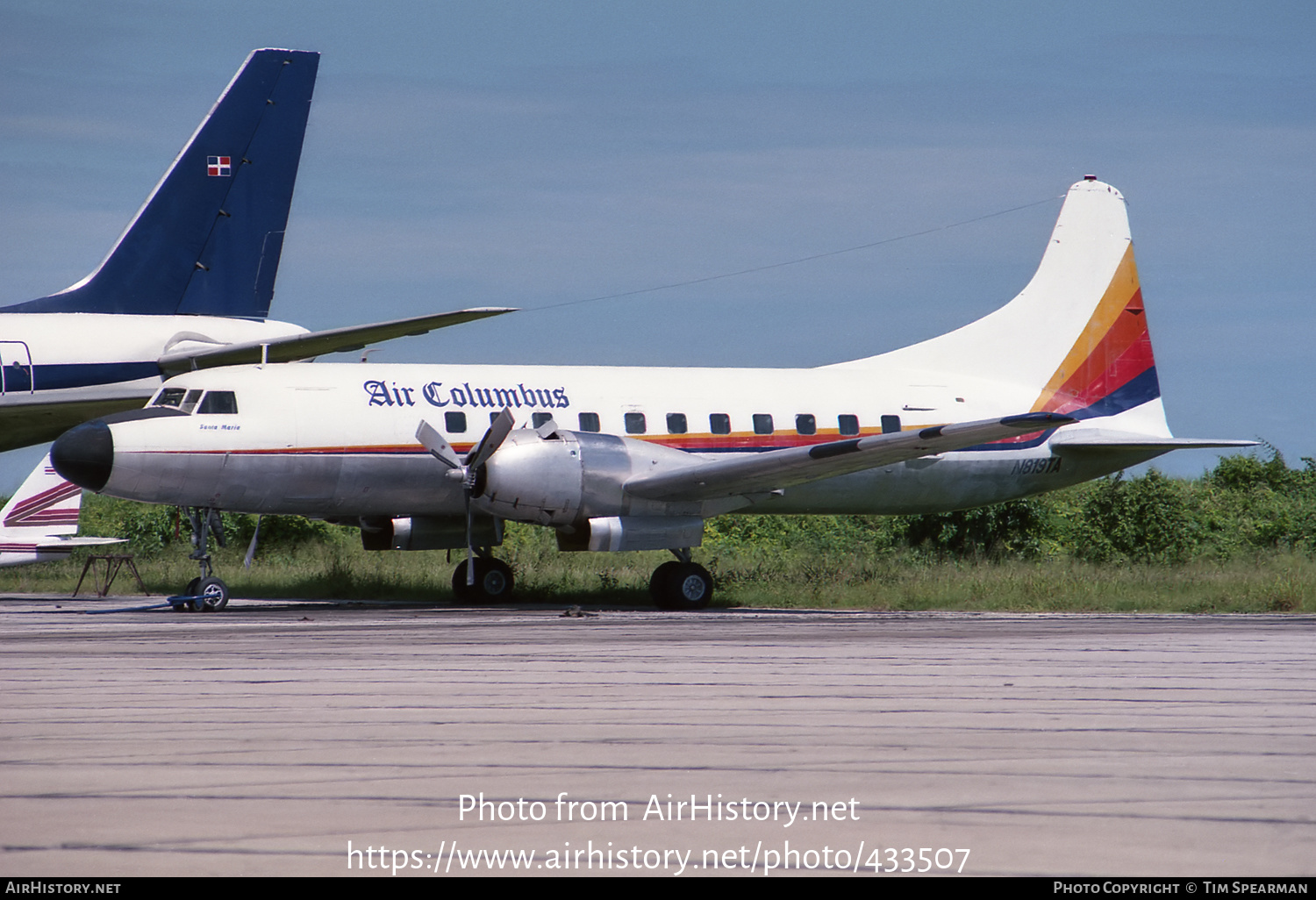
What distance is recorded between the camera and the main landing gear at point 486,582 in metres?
23.9

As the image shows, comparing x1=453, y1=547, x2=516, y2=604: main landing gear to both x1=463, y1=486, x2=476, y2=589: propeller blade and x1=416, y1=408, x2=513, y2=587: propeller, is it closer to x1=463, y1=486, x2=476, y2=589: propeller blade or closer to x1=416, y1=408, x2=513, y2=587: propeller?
x1=463, y1=486, x2=476, y2=589: propeller blade

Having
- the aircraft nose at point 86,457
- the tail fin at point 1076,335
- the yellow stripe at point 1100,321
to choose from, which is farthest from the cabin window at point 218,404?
the yellow stripe at point 1100,321

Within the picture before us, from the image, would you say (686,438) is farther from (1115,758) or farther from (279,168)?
(1115,758)

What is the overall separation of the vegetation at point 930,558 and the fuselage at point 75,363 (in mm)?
2837

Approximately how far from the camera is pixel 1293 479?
41250 mm

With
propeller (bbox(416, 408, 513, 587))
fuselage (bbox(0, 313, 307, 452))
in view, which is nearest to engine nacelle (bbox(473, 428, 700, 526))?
propeller (bbox(416, 408, 513, 587))

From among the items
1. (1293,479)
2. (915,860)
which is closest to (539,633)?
(915,860)

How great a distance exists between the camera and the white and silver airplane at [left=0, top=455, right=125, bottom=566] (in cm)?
2502

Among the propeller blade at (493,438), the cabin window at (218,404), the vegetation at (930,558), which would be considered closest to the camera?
the propeller blade at (493,438)

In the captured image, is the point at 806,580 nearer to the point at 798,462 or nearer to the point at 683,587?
the point at 683,587

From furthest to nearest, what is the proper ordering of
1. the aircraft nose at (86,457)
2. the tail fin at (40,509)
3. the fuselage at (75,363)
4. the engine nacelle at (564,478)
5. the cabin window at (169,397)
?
the tail fin at (40,509)
the fuselage at (75,363)
the cabin window at (169,397)
the engine nacelle at (564,478)
the aircraft nose at (86,457)

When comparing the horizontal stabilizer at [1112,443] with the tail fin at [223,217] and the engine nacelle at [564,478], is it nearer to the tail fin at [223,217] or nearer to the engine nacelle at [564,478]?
the engine nacelle at [564,478]

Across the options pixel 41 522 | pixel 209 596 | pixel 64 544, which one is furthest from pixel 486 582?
pixel 41 522

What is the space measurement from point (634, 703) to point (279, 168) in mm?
19270
